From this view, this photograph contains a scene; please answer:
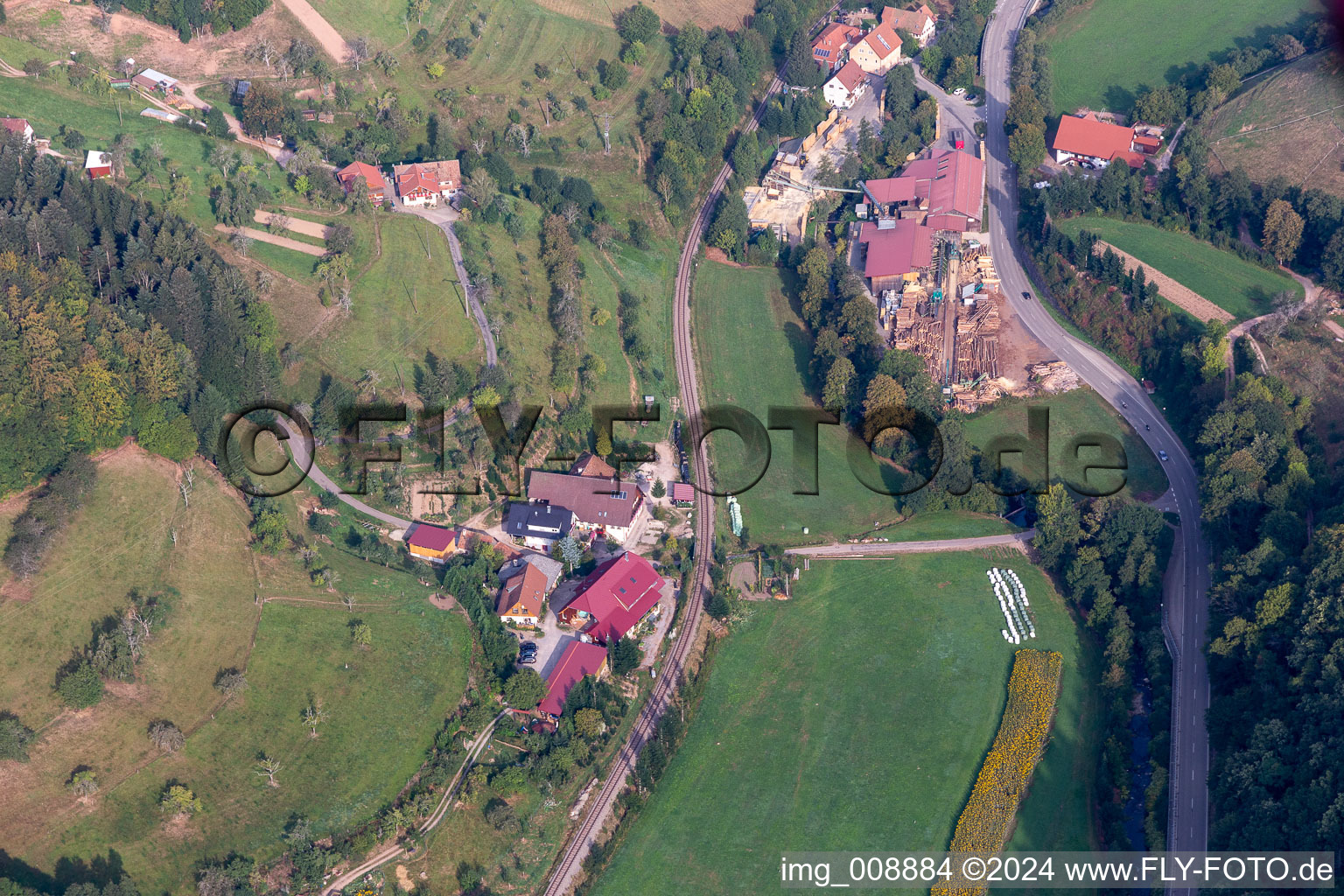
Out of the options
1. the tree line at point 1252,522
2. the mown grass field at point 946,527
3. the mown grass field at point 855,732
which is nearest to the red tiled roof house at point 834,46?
the tree line at point 1252,522

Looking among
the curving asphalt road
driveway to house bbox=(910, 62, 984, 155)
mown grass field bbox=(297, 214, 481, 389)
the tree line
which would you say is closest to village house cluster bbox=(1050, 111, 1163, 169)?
the tree line

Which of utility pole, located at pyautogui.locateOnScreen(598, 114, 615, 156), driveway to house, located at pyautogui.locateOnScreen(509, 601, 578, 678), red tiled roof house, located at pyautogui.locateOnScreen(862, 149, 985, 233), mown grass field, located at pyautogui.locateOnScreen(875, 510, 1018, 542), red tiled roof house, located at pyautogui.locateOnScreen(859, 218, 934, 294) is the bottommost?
driveway to house, located at pyautogui.locateOnScreen(509, 601, 578, 678)

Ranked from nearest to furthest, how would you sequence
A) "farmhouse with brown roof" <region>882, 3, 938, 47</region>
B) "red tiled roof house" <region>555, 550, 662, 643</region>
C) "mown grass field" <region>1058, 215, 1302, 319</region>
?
"red tiled roof house" <region>555, 550, 662, 643</region> → "mown grass field" <region>1058, 215, 1302, 319</region> → "farmhouse with brown roof" <region>882, 3, 938, 47</region>

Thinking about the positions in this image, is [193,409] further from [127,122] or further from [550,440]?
[127,122]

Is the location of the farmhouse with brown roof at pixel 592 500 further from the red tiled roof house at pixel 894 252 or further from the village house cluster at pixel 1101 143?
the village house cluster at pixel 1101 143

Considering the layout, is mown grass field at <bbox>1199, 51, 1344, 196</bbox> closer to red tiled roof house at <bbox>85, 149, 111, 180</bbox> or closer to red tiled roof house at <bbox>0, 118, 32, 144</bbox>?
red tiled roof house at <bbox>85, 149, 111, 180</bbox>

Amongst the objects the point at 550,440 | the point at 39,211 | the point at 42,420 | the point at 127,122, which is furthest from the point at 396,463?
the point at 127,122
